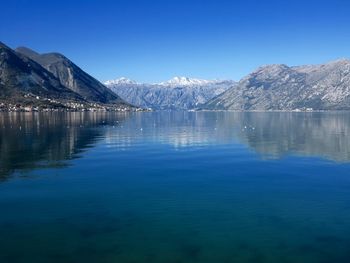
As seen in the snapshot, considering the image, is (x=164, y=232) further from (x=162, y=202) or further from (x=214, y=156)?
(x=214, y=156)

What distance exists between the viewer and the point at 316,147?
9450 cm

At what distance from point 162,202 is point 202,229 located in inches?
374

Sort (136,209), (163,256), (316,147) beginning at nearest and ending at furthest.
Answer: (163,256), (136,209), (316,147)

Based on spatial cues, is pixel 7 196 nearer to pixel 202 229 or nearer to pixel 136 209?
pixel 136 209

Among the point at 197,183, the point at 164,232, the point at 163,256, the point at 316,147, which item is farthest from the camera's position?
the point at 316,147

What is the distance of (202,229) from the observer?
34156 mm

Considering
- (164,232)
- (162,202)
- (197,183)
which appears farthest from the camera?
(197,183)

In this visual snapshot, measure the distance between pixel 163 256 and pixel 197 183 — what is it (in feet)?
81.2

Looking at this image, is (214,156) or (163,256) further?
(214,156)

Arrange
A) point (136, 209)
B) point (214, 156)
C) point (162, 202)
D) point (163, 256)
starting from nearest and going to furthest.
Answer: point (163, 256), point (136, 209), point (162, 202), point (214, 156)

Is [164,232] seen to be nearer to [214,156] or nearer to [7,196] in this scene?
[7,196]

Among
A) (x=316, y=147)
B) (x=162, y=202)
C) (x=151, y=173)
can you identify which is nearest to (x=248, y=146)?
(x=316, y=147)

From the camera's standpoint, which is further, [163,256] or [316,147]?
[316,147]

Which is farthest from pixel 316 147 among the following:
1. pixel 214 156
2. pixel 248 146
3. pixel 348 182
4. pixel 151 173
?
pixel 151 173
